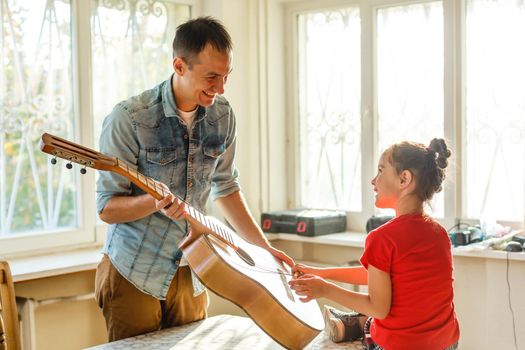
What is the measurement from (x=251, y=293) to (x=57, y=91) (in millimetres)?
1738

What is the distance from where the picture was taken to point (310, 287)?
5.59 feet

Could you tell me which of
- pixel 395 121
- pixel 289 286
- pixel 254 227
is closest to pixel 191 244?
pixel 289 286

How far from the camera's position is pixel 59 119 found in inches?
116

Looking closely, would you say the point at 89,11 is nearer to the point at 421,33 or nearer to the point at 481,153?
the point at 421,33

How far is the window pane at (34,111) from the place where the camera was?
9.16 feet

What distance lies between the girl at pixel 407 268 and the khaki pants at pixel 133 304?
0.52m

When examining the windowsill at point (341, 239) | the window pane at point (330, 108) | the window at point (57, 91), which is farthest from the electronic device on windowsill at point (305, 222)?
the window at point (57, 91)

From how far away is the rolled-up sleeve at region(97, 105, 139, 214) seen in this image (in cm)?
191

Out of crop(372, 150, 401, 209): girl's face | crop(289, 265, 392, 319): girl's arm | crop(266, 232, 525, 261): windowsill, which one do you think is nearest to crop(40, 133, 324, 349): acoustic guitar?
crop(289, 265, 392, 319): girl's arm

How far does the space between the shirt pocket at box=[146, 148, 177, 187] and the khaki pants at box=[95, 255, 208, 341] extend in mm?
295

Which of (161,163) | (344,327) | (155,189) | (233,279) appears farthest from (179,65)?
(344,327)

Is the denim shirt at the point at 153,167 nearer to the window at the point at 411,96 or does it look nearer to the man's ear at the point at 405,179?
the man's ear at the point at 405,179

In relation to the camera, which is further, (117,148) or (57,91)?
(57,91)

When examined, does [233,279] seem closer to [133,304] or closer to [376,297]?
[376,297]
